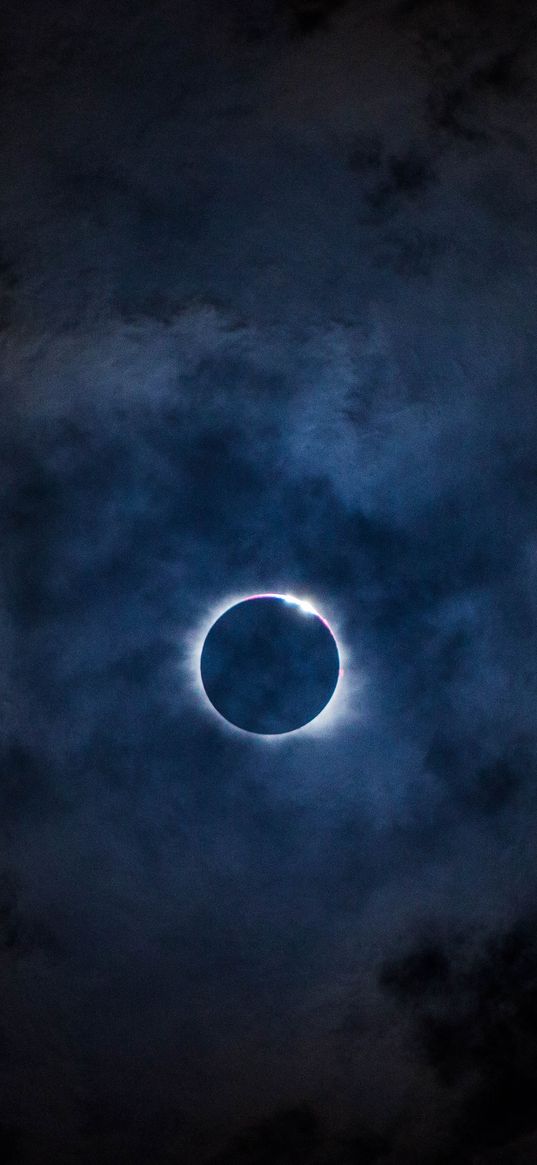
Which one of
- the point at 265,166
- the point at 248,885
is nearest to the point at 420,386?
the point at 265,166

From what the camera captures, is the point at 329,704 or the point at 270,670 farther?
the point at 329,704

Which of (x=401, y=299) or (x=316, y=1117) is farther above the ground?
(x=401, y=299)

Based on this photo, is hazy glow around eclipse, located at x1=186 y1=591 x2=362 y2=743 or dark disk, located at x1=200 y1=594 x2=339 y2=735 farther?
hazy glow around eclipse, located at x1=186 y1=591 x2=362 y2=743

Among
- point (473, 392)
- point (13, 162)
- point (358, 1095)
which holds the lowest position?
point (358, 1095)

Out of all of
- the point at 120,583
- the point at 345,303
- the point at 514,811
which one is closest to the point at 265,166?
the point at 345,303

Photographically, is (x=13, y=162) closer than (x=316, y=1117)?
Yes

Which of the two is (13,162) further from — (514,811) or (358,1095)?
(358,1095)

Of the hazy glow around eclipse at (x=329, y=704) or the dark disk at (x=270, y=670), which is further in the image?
the hazy glow around eclipse at (x=329, y=704)

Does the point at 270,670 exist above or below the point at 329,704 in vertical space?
above
